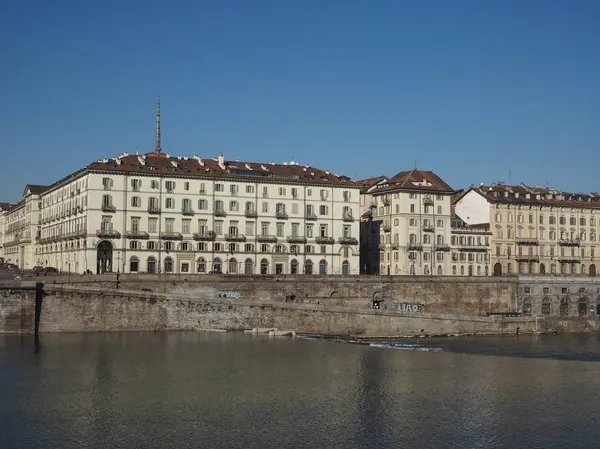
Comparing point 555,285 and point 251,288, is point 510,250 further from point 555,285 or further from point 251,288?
point 251,288

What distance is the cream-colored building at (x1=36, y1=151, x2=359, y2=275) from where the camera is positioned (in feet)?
294

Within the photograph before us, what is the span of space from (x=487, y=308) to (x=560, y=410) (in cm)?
5188

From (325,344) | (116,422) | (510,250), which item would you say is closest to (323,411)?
(116,422)

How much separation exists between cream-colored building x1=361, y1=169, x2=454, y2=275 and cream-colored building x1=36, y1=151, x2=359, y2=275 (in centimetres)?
810

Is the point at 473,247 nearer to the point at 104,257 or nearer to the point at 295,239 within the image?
the point at 295,239

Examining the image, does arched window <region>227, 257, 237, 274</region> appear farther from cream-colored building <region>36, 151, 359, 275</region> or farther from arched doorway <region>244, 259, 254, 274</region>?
arched doorway <region>244, 259, 254, 274</region>

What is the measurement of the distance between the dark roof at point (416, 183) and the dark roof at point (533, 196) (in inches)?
362

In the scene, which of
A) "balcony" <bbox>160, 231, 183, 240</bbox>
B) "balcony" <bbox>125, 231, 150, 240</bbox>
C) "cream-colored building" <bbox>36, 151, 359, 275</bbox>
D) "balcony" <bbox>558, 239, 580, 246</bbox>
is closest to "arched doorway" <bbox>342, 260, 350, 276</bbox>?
"cream-colored building" <bbox>36, 151, 359, 275</bbox>

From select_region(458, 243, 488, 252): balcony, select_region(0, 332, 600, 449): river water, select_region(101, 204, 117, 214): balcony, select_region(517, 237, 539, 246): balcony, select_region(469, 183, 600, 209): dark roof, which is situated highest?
select_region(469, 183, 600, 209): dark roof

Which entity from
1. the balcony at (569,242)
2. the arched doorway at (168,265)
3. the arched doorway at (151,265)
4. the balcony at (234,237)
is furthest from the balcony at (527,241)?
the arched doorway at (151,265)

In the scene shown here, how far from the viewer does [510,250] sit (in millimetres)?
116812

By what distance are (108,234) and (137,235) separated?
3423 millimetres

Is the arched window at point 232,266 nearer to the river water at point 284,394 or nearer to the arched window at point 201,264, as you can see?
the arched window at point 201,264

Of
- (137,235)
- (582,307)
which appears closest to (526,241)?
(582,307)
